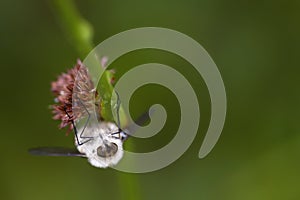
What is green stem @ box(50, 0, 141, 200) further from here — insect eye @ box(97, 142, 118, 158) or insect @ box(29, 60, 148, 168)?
insect eye @ box(97, 142, 118, 158)

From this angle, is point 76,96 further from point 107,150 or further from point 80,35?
point 80,35

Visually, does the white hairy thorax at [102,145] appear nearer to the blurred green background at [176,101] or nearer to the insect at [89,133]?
the insect at [89,133]

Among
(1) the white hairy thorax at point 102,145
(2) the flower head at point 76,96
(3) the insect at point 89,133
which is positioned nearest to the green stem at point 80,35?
(2) the flower head at point 76,96

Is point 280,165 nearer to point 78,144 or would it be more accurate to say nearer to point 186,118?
point 186,118

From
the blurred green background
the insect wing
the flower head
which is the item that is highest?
the blurred green background

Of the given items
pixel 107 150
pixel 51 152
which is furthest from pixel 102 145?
pixel 51 152

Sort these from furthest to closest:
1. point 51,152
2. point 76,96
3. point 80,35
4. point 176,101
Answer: point 176,101
point 80,35
point 76,96
point 51,152

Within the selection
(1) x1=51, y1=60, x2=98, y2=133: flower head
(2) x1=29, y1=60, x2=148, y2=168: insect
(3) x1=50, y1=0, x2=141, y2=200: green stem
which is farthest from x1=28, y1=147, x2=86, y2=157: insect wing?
(3) x1=50, y1=0, x2=141, y2=200: green stem

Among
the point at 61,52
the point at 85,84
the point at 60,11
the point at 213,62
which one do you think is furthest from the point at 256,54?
the point at 85,84
